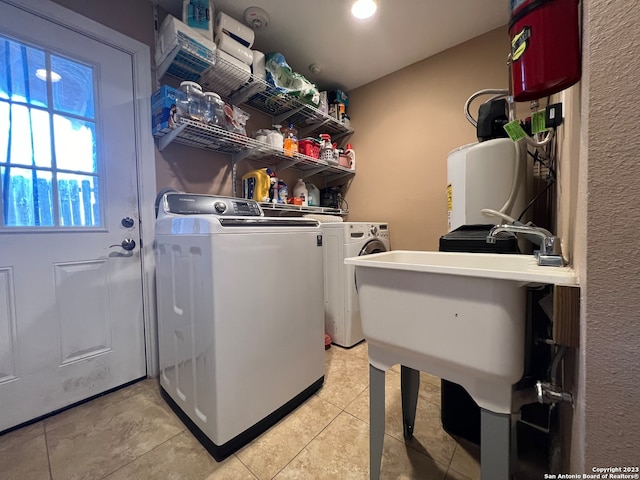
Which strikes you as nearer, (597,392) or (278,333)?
(597,392)

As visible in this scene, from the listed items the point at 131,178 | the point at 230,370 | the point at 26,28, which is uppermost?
the point at 26,28

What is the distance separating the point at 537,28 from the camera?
53 centimetres

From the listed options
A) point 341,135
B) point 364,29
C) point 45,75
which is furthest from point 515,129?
point 341,135

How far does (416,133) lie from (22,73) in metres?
2.59

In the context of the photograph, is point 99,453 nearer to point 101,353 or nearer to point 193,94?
point 101,353

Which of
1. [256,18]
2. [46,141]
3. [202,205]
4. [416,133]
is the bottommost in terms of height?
[202,205]

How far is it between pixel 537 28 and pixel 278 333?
1293 millimetres

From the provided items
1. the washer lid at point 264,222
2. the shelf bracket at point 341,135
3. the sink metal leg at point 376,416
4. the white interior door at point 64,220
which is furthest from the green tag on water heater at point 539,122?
the shelf bracket at point 341,135

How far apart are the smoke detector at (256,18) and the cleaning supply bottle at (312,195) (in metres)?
1.27

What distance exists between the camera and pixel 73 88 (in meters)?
1.34

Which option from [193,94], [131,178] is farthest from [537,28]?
[131,178]

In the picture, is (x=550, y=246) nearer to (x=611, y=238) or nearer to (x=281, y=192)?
(x=611, y=238)

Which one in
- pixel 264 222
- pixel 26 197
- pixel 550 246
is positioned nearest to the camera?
pixel 550 246

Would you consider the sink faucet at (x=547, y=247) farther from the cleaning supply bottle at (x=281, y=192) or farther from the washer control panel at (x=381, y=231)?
the cleaning supply bottle at (x=281, y=192)
